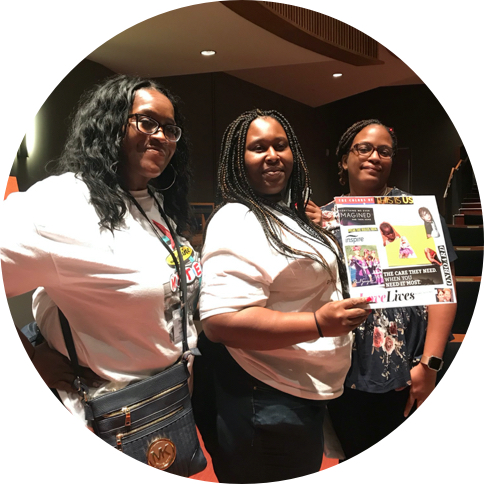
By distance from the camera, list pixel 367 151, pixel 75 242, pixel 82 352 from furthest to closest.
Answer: pixel 367 151
pixel 82 352
pixel 75 242

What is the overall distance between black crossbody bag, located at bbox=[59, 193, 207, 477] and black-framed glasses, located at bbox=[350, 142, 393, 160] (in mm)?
638

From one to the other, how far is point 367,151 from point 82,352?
1065 mm

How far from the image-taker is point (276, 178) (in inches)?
51.8

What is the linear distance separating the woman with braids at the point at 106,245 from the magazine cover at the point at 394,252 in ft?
1.57

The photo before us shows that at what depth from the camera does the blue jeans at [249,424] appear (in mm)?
1359

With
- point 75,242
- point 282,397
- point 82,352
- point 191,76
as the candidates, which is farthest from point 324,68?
point 82,352

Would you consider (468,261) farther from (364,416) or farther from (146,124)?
(146,124)

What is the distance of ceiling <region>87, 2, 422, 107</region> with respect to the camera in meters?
1.41

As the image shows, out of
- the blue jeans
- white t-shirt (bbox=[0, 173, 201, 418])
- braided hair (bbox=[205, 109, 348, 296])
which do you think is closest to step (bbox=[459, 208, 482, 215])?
braided hair (bbox=[205, 109, 348, 296])

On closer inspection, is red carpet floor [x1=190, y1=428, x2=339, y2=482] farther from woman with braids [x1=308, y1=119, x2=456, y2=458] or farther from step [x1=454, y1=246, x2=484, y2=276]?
step [x1=454, y1=246, x2=484, y2=276]

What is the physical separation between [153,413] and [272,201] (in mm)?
729

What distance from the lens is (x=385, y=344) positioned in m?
1.40

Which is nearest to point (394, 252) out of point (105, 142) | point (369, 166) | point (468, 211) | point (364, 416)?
point (369, 166)

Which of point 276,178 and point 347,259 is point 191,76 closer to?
point 276,178
